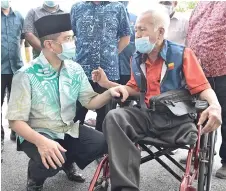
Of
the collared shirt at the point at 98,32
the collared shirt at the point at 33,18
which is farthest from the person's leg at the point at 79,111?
the collared shirt at the point at 33,18

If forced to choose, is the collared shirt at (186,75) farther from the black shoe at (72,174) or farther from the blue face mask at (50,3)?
the blue face mask at (50,3)

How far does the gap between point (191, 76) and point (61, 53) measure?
0.75 meters

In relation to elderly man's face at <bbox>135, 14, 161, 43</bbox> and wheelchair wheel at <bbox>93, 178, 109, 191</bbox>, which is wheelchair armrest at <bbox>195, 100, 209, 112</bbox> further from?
wheelchair wheel at <bbox>93, 178, 109, 191</bbox>

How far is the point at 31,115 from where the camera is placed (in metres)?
1.87

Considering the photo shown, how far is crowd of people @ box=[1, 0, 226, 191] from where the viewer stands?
1676 millimetres

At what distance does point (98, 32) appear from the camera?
7.72 ft

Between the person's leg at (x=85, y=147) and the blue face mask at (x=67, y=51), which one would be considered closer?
the blue face mask at (x=67, y=51)

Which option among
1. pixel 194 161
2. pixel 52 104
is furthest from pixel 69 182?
pixel 194 161

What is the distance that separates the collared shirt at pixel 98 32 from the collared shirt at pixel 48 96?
0.38 m

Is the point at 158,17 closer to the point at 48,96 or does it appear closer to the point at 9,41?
the point at 48,96

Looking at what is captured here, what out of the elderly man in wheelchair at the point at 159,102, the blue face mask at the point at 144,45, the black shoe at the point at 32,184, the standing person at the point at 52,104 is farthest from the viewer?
the black shoe at the point at 32,184

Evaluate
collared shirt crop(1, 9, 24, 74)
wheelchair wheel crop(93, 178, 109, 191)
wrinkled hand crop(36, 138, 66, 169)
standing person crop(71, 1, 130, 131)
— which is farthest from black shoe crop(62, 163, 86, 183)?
collared shirt crop(1, 9, 24, 74)

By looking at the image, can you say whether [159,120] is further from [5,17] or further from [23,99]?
[5,17]

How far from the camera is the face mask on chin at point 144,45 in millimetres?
1850
